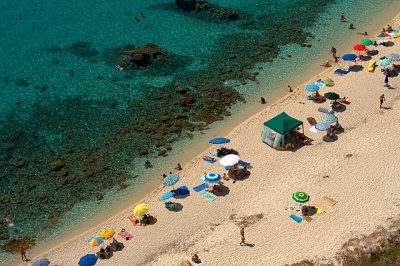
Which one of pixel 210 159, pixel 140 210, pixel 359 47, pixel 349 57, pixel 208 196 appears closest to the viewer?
pixel 140 210

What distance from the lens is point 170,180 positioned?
115 feet

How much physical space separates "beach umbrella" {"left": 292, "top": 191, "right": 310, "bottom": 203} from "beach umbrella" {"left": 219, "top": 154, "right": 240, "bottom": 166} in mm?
5104

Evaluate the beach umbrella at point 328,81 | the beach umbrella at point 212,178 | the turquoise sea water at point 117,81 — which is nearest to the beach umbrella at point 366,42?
the turquoise sea water at point 117,81

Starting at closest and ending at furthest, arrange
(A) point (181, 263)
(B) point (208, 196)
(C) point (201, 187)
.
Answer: (A) point (181, 263) < (B) point (208, 196) < (C) point (201, 187)

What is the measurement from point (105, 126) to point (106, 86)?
717 cm

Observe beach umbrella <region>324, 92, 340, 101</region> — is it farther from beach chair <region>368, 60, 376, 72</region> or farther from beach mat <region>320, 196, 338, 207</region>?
beach mat <region>320, 196, 338, 207</region>

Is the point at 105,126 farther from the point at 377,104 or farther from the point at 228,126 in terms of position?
the point at 377,104

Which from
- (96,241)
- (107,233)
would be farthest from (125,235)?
(96,241)

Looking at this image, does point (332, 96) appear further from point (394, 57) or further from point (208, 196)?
point (208, 196)

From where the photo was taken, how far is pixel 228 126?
4278 cm

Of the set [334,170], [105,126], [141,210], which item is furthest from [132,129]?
[334,170]

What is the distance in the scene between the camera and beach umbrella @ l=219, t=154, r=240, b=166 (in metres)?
35.8

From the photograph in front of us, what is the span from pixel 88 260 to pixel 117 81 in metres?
24.1

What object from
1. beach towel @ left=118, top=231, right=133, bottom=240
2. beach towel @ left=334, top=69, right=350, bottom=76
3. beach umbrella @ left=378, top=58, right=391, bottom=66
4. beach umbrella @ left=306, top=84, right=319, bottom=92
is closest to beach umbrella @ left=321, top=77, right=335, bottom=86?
beach umbrella @ left=306, top=84, right=319, bottom=92
